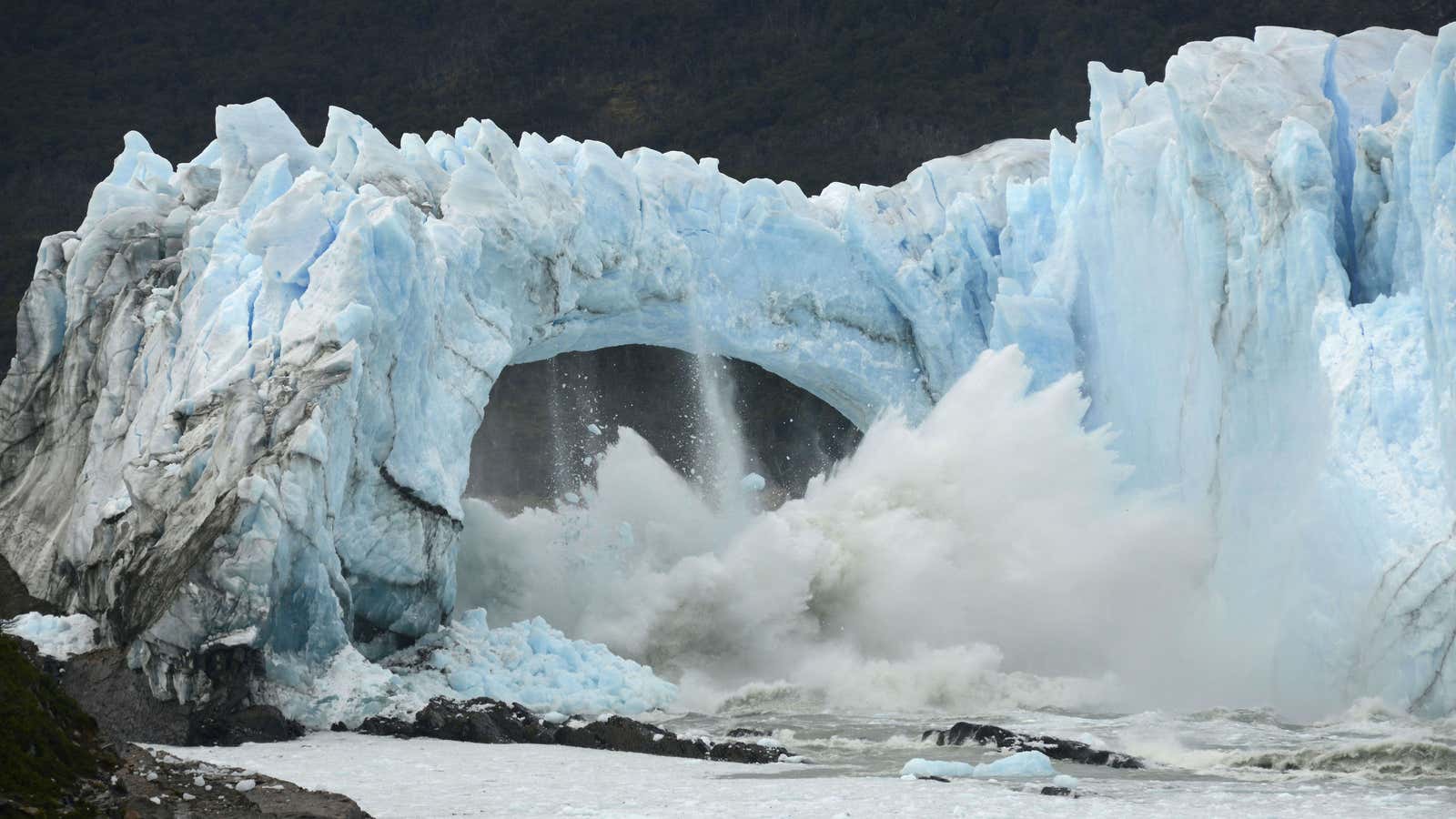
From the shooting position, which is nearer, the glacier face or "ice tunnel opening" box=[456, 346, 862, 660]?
the glacier face

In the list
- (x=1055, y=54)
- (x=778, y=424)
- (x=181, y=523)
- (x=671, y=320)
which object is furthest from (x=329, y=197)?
(x=1055, y=54)

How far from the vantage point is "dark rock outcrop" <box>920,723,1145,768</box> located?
14508mm

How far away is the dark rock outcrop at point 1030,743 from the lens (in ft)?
47.6

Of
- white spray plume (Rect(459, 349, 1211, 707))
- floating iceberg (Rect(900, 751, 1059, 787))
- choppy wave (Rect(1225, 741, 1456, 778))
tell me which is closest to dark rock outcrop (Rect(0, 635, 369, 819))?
floating iceberg (Rect(900, 751, 1059, 787))

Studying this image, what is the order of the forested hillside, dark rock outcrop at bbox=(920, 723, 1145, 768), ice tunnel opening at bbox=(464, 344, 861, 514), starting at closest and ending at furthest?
dark rock outcrop at bbox=(920, 723, 1145, 768) < ice tunnel opening at bbox=(464, 344, 861, 514) < the forested hillside

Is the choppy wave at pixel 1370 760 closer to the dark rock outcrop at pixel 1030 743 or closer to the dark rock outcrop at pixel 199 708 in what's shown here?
the dark rock outcrop at pixel 1030 743

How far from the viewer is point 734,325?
23.2 meters

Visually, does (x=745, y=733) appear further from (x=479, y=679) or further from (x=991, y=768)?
(x=991, y=768)

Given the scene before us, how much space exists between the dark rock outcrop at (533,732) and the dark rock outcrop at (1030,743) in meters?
1.71

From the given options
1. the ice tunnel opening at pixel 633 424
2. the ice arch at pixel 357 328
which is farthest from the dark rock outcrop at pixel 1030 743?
the ice tunnel opening at pixel 633 424

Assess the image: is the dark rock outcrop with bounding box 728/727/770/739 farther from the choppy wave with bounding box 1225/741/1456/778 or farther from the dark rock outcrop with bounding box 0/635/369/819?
the dark rock outcrop with bounding box 0/635/369/819

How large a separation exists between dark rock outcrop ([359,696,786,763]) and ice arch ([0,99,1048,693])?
4.36ft

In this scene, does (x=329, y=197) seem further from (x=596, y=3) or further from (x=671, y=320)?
(x=596, y=3)

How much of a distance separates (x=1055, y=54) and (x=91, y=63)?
94.8 feet
